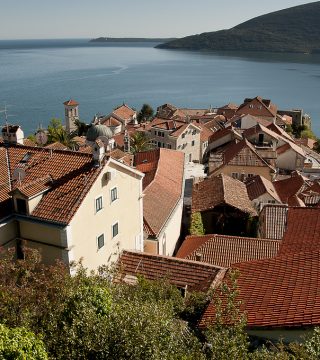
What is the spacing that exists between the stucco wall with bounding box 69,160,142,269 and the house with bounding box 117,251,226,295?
0.88 metres

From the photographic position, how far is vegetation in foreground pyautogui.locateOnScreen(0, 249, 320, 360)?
9.05m

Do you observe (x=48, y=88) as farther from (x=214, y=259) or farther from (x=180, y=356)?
(x=180, y=356)

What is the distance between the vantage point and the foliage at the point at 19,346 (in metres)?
8.55

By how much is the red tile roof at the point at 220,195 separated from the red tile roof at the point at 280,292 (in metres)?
15.6

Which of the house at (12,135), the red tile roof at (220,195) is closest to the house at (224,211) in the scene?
the red tile roof at (220,195)

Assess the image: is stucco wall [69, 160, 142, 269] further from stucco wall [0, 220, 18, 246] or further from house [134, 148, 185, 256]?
stucco wall [0, 220, 18, 246]

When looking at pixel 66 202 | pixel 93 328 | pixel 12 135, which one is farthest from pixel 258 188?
pixel 93 328

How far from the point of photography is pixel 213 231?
3256 cm

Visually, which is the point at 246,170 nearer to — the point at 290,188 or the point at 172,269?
the point at 290,188

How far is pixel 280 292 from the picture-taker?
1352 cm

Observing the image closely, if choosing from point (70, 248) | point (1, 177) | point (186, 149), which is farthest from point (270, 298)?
point (186, 149)

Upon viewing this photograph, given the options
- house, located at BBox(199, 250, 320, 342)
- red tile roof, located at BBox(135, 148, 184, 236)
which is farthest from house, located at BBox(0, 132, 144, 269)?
house, located at BBox(199, 250, 320, 342)

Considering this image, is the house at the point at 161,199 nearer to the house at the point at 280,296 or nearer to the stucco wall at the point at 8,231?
the stucco wall at the point at 8,231

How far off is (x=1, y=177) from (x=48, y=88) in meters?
150
